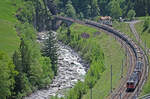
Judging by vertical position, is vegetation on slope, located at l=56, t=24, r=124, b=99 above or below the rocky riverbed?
above

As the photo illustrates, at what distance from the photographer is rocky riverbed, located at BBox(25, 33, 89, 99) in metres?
125

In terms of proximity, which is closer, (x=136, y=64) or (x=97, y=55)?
(x=136, y=64)

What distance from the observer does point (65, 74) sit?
146 m

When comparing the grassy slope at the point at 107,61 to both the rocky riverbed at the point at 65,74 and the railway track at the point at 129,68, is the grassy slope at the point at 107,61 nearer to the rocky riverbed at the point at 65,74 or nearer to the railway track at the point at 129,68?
the railway track at the point at 129,68

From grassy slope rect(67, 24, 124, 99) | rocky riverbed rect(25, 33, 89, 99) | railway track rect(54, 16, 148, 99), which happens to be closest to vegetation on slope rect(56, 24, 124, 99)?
grassy slope rect(67, 24, 124, 99)

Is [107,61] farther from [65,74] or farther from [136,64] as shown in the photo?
[136,64]

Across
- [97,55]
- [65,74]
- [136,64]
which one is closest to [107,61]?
[97,55]

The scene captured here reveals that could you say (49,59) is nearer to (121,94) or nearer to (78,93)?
(78,93)

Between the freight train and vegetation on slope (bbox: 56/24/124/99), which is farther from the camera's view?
vegetation on slope (bbox: 56/24/124/99)

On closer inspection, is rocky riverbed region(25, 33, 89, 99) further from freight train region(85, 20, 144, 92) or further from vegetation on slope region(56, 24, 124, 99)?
freight train region(85, 20, 144, 92)

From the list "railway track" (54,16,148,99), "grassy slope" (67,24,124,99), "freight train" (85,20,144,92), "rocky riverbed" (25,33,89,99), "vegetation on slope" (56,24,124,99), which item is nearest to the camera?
"railway track" (54,16,148,99)

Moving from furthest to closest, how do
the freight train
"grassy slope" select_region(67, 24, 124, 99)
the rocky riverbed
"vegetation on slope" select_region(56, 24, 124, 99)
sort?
the rocky riverbed
"vegetation on slope" select_region(56, 24, 124, 99)
"grassy slope" select_region(67, 24, 124, 99)
the freight train

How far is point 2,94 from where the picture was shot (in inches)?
4264

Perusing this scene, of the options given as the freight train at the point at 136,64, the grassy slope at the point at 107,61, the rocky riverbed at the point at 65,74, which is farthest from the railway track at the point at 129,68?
the rocky riverbed at the point at 65,74
